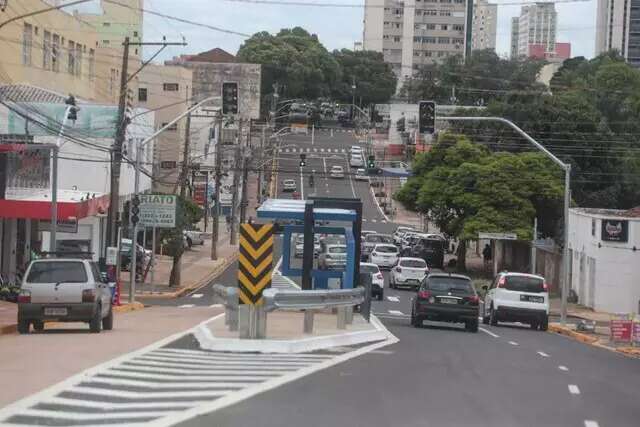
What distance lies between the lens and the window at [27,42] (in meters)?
50.6

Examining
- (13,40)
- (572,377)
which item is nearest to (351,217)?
A: (572,377)

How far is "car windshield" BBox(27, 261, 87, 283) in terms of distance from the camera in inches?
881

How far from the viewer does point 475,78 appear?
126 metres

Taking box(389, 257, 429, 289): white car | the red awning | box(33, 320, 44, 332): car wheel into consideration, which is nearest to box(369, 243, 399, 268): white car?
box(389, 257, 429, 289): white car

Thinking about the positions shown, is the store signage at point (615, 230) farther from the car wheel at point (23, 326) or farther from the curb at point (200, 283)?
the car wheel at point (23, 326)

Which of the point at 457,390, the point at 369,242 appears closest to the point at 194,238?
the point at 369,242

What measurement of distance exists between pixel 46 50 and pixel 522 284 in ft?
103

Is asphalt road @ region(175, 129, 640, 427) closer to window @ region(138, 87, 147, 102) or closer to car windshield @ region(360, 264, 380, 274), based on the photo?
car windshield @ region(360, 264, 380, 274)

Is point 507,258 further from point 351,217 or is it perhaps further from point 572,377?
point 572,377

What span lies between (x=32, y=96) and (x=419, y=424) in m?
41.6

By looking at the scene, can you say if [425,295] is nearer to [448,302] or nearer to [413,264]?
[448,302]

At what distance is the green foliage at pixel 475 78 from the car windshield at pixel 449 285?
94.1 m

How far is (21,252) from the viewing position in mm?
45406

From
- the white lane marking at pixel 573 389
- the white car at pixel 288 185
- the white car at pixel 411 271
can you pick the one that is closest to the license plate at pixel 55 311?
the white lane marking at pixel 573 389
